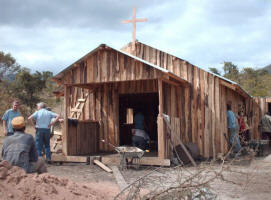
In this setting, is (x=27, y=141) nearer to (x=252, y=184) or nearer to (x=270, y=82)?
(x=252, y=184)

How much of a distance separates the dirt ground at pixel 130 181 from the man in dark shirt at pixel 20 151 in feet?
1.33

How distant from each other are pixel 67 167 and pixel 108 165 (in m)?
1.25

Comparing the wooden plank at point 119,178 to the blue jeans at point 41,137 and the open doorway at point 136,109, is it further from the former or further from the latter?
the open doorway at point 136,109

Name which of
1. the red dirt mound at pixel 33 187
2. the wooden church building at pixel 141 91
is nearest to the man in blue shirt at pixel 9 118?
the wooden church building at pixel 141 91

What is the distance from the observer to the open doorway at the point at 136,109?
1580cm

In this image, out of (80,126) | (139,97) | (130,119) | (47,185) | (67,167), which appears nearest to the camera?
(47,185)

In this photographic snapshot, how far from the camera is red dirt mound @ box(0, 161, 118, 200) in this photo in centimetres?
411

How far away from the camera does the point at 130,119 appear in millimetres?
19812

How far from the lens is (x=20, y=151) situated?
4.89m

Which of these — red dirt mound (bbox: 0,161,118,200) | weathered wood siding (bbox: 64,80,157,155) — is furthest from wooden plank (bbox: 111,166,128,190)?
weathered wood siding (bbox: 64,80,157,155)

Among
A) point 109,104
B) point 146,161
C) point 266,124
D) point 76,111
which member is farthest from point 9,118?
point 266,124

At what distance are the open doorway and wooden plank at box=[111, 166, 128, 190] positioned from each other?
5.68 meters

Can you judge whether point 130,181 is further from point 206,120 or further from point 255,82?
point 255,82

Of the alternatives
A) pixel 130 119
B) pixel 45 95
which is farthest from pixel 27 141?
pixel 45 95
